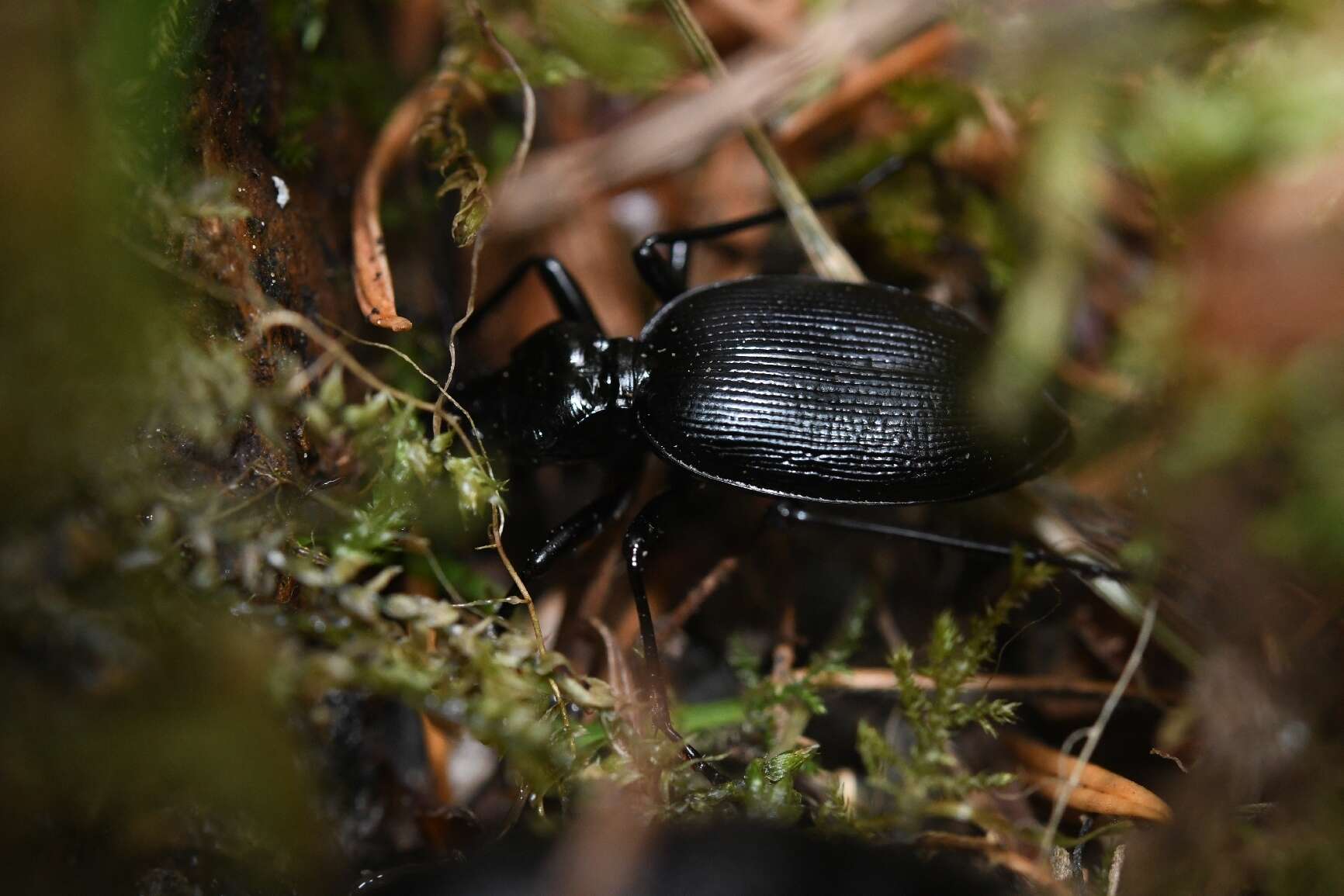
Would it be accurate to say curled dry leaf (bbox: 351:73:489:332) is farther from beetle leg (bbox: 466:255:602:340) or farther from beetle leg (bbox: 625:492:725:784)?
beetle leg (bbox: 625:492:725:784)

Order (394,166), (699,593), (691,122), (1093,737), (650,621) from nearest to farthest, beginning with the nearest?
(1093,737)
(650,621)
(699,593)
(394,166)
(691,122)

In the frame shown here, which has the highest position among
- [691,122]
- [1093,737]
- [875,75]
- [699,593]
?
[691,122]

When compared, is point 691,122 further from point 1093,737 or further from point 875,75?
point 1093,737

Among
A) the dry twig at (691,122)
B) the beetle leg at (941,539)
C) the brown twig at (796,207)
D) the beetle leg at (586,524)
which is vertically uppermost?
the dry twig at (691,122)

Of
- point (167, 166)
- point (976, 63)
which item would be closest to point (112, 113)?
point (167, 166)

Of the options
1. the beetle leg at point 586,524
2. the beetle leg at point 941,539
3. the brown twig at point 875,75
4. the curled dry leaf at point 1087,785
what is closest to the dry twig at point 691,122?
the brown twig at point 875,75

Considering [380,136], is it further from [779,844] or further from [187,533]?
[779,844]

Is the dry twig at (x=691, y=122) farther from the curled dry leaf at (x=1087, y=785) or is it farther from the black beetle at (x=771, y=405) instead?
the curled dry leaf at (x=1087, y=785)

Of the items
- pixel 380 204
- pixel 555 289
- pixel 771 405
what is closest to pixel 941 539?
pixel 771 405
